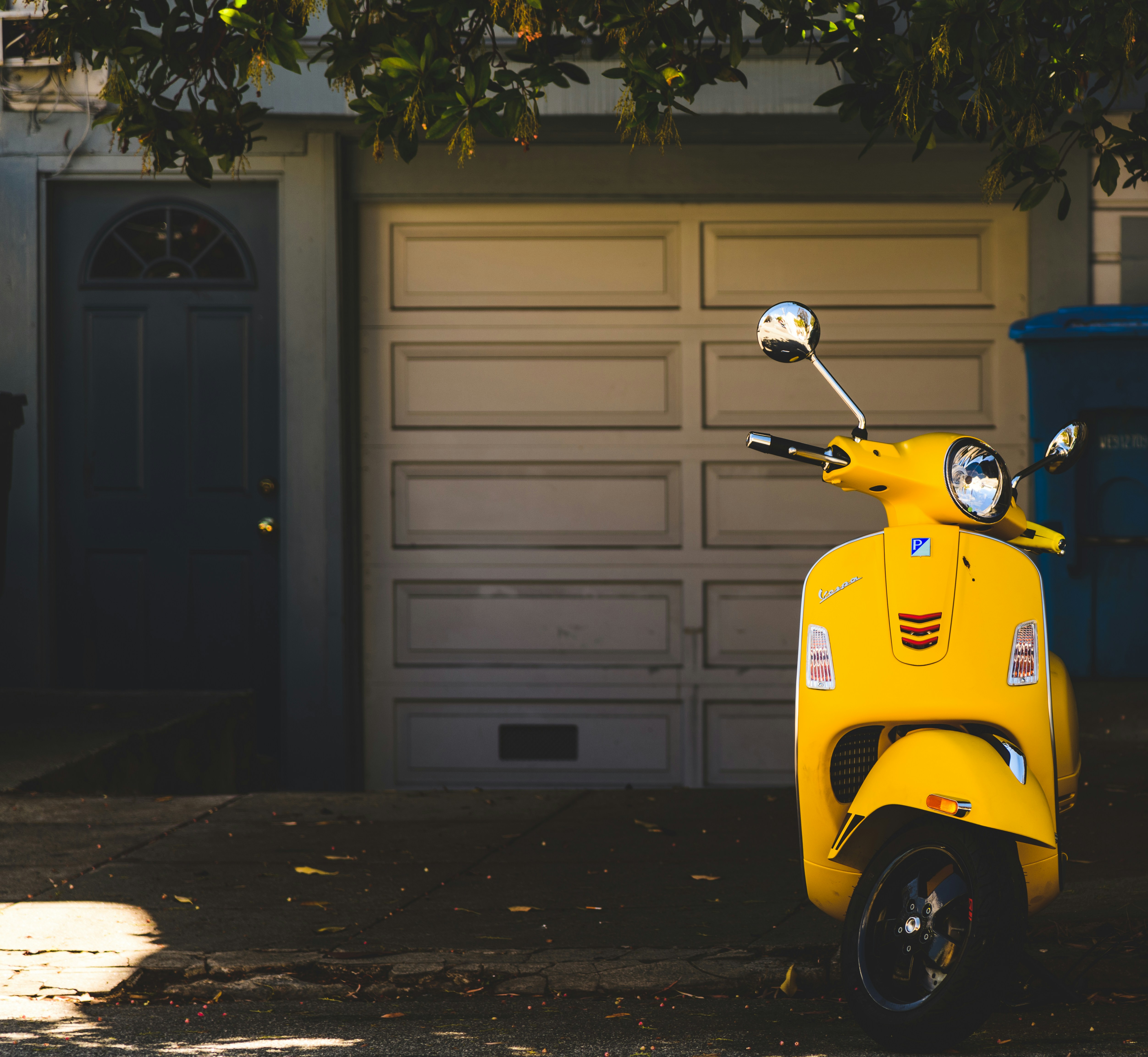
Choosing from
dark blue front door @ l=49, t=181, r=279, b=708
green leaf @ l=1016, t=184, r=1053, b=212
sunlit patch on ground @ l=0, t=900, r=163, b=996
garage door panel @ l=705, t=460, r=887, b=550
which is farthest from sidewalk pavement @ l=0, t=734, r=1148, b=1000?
green leaf @ l=1016, t=184, r=1053, b=212

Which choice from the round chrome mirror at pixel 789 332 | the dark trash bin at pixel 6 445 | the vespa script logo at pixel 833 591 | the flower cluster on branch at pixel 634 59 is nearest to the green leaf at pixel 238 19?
the flower cluster on branch at pixel 634 59

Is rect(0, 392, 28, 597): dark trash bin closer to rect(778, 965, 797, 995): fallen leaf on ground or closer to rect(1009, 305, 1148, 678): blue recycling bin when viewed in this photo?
rect(778, 965, 797, 995): fallen leaf on ground

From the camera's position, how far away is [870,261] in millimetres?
6672

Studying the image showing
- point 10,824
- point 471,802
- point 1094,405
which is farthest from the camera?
point 1094,405

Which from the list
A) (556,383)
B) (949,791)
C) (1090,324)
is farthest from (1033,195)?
(556,383)

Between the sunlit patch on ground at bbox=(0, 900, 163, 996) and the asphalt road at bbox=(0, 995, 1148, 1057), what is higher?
the sunlit patch on ground at bbox=(0, 900, 163, 996)

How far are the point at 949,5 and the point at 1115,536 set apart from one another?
344cm

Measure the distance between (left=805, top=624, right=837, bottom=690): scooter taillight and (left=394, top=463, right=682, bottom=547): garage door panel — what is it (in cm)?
354

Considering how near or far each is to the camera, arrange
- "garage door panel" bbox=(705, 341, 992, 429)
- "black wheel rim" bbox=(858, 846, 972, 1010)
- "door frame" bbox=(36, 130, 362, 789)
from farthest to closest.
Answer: "garage door panel" bbox=(705, 341, 992, 429)
"door frame" bbox=(36, 130, 362, 789)
"black wheel rim" bbox=(858, 846, 972, 1010)

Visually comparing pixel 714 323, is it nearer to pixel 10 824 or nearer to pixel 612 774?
pixel 612 774

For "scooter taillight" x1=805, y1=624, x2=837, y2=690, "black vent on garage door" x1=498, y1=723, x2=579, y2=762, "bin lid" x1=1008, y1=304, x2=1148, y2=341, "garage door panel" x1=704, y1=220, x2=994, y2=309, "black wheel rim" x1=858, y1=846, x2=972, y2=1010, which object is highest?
"garage door panel" x1=704, y1=220, x2=994, y2=309

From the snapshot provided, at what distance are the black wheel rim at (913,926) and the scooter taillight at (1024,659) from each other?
41cm

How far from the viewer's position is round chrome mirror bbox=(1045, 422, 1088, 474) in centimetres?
326

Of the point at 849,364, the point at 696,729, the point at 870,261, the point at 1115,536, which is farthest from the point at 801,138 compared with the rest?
the point at 696,729
